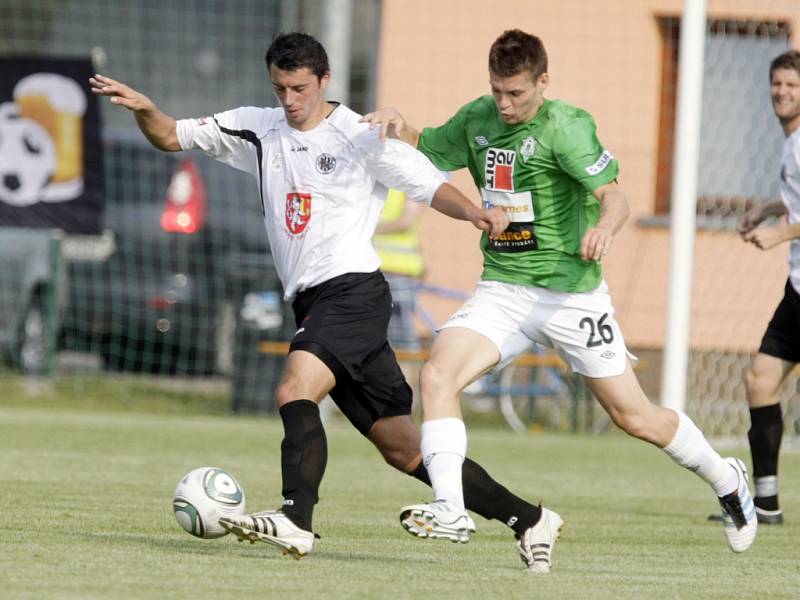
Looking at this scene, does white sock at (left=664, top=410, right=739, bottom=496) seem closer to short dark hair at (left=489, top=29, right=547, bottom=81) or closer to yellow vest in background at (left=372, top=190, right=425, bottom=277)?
short dark hair at (left=489, top=29, right=547, bottom=81)

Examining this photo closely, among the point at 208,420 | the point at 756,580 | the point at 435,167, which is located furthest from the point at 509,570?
the point at 208,420

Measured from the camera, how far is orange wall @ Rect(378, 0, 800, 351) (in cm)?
1538

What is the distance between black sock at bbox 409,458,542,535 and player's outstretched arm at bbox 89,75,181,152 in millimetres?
1805

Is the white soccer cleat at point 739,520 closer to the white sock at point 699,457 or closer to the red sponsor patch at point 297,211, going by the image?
the white sock at point 699,457

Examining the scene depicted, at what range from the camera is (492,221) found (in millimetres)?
6090

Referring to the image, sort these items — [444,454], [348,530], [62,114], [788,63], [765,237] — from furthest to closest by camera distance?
1. [62,114]
2. [788,63]
3. [765,237]
4. [348,530]
5. [444,454]

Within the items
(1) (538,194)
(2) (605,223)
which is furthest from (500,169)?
(2) (605,223)

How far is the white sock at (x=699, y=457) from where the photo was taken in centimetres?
671

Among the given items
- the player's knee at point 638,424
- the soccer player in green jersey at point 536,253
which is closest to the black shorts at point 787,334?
the soccer player in green jersey at point 536,253

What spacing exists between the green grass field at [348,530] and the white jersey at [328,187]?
1.15m

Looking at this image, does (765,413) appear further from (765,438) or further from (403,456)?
(403,456)

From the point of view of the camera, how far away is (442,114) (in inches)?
636

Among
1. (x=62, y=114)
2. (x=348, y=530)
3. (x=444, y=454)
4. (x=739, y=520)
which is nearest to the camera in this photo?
(x=444, y=454)

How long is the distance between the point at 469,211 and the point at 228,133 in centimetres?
114
